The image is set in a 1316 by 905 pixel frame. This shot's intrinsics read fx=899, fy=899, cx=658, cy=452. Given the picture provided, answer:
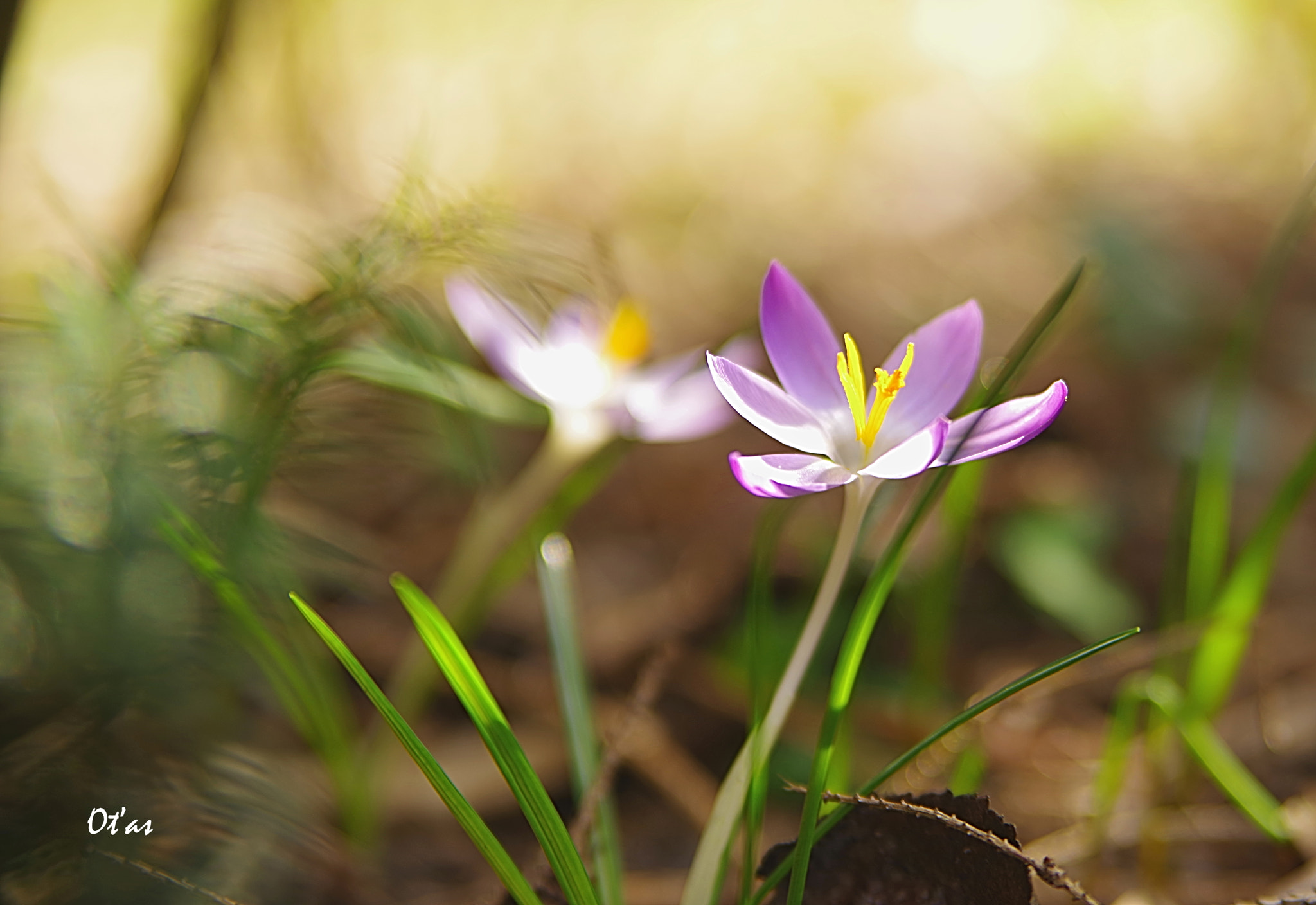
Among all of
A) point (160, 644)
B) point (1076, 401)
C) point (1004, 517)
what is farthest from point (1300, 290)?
point (160, 644)

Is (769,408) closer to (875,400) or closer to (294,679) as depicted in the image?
(875,400)

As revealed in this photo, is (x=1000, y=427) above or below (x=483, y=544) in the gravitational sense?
below

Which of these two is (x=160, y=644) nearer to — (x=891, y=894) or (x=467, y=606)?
(x=467, y=606)

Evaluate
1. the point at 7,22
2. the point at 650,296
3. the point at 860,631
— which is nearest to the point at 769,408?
the point at 860,631

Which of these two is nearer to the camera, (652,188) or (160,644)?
(160,644)

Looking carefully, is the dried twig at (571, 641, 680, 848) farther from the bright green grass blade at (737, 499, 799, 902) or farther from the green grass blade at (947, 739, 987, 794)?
the green grass blade at (947, 739, 987, 794)

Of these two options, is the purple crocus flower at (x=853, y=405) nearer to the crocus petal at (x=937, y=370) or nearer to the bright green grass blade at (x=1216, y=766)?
the crocus petal at (x=937, y=370)

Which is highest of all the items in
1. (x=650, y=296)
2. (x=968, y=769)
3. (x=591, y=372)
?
(x=650, y=296)
